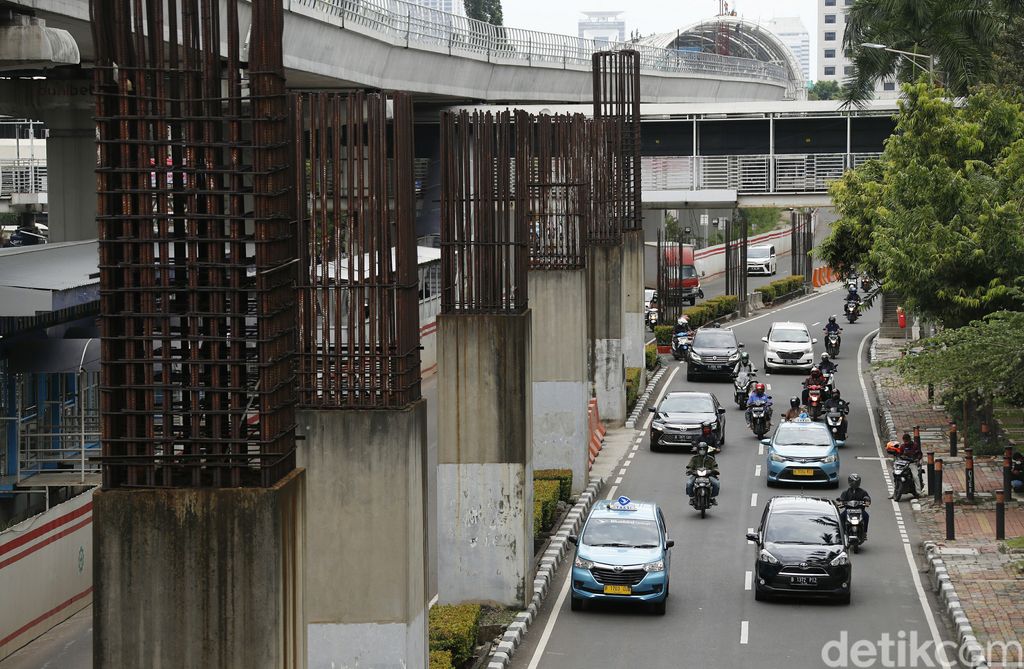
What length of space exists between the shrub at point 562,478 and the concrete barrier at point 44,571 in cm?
932

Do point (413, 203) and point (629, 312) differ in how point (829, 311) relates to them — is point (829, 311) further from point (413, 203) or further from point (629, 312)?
point (413, 203)

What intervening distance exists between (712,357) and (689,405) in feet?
31.7

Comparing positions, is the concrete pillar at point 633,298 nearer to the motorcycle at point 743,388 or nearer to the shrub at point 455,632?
the motorcycle at point 743,388

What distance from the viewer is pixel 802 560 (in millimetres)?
22578

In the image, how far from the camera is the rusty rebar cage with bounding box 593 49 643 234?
41259 mm

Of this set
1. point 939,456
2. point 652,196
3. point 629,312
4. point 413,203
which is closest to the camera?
point 413,203

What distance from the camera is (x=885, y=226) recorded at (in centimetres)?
3556

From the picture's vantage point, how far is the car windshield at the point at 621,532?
74.4ft

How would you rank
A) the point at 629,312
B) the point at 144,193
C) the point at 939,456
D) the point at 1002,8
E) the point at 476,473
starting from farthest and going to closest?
the point at 1002,8, the point at 629,312, the point at 939,456, the point at 476,473, the point at 144,193

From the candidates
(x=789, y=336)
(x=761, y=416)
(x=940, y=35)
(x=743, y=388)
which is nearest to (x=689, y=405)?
(x=761, y=416)

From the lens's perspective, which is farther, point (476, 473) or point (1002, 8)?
point (1002, 8)

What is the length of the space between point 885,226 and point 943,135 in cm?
243

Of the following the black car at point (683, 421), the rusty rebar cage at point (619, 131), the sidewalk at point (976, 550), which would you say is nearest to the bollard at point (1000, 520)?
the sidewalk at point (976, 550)

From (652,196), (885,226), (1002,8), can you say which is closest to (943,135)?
(885,226)
